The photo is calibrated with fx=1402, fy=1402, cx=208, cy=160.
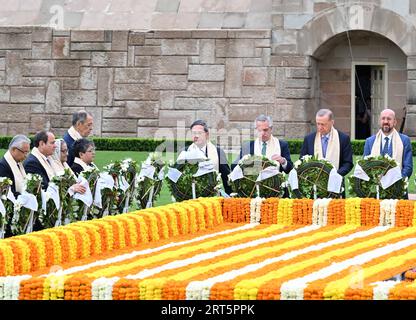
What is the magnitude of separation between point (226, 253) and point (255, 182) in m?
3.59

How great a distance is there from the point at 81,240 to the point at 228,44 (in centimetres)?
1659

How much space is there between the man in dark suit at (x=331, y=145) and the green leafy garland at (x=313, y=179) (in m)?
0.92

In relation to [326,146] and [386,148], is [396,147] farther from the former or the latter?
[326,146]

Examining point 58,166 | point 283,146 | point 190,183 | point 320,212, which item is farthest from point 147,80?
point 320,212

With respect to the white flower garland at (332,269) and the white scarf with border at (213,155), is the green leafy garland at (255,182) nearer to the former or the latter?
the white scarf with border at (213,155)

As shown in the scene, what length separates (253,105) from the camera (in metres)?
26.3

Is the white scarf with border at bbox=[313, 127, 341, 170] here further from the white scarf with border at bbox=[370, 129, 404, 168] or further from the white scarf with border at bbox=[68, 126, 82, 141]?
the white scarf with border at bbox=[68, 126, 82, 141]

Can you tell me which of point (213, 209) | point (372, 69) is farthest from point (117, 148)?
point (213, 209)

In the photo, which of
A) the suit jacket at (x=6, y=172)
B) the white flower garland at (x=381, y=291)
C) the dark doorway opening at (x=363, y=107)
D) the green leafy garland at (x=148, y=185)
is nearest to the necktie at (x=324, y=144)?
the green leafy garland at (x=148, y=185)

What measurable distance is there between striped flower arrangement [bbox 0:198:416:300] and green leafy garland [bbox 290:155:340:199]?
3.41ft

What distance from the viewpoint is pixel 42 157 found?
12.9 meters

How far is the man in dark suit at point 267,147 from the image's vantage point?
1488cm
